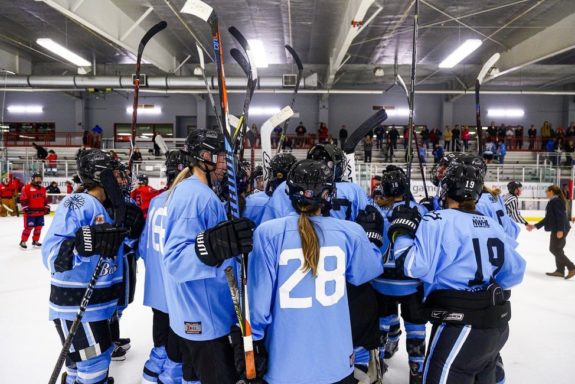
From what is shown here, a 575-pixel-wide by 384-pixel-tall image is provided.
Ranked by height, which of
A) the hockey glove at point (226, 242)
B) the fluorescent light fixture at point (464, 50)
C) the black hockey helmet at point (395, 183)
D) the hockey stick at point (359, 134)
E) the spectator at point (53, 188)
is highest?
the fluorescent light fixture at point (464, 50)

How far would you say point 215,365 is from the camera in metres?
1.68

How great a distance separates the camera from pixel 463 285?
5.82 ft

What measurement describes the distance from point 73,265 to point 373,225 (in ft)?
4.82

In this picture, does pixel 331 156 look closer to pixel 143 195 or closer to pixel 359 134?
pixel 359 134

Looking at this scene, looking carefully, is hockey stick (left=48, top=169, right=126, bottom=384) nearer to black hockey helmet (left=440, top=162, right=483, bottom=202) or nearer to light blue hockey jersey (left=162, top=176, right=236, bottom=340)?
light blue hockey jersey (left=162, top=176, right=236, bottom=340)

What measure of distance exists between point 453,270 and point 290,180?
32.3 inches

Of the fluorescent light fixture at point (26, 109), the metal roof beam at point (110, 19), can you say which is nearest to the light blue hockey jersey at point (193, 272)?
the metal roof beam at point (110, 19)

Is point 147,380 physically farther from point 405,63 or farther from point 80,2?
point 405,63

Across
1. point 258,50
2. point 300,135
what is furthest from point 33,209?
point 300,135

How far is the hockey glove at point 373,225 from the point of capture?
2.00m

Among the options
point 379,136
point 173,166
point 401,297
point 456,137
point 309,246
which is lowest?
point 401,297

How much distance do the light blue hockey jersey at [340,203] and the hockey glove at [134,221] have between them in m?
0.77

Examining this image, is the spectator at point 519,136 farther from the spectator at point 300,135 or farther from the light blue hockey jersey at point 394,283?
the light blue hockey jersey at point 394,283

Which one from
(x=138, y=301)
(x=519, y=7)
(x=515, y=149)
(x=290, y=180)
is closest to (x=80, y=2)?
(x=138, y=301)
